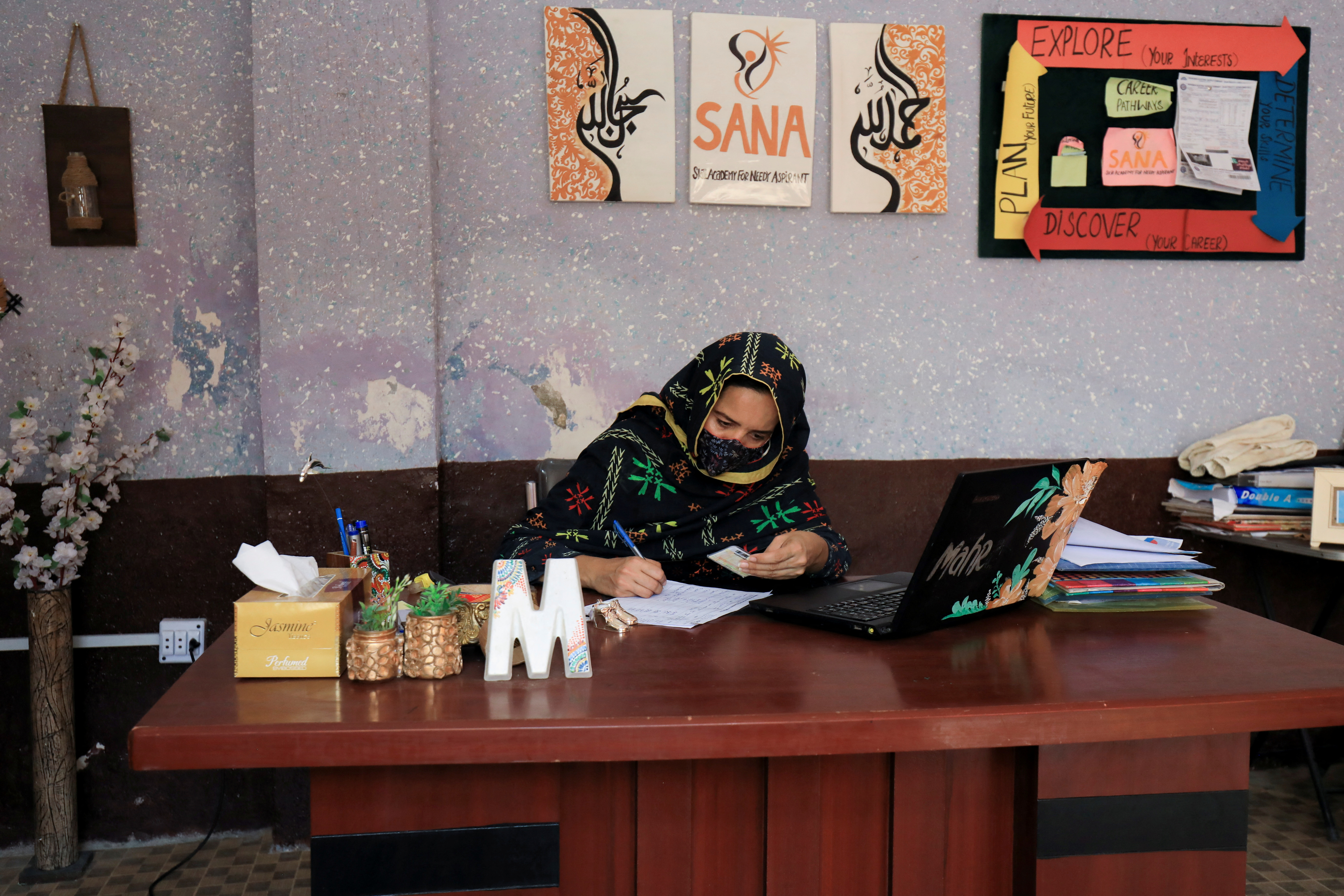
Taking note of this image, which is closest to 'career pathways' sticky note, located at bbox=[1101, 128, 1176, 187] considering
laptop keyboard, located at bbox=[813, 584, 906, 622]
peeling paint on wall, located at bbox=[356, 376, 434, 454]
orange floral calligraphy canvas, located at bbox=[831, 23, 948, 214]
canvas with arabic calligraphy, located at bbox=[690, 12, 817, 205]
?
orange floral calligraphy canvas, located at bbox=[831, 23, 948, 214]

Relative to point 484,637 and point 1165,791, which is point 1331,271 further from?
point 484,637

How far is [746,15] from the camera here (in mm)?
2439

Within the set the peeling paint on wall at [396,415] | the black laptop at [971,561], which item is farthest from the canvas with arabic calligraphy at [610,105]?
the black laptop at [971,561]

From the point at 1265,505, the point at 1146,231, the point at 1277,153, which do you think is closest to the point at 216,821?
the point at 1265,505

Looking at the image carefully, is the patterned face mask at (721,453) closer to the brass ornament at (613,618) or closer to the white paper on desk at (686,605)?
the white paper on desk at (686,605)

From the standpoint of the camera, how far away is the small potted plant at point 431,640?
1.08 metres

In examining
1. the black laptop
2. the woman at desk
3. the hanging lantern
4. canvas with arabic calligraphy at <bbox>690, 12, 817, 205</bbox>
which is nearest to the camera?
the black laptop

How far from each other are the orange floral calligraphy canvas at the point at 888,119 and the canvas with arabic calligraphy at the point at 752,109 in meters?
0.08

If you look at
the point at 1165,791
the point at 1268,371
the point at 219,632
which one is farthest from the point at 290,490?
the point at 1268,371

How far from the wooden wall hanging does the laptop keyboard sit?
6.71ft

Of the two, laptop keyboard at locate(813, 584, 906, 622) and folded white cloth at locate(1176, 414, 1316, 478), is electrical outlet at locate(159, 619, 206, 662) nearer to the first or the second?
laptop keyboard at locate(813, 584, 906, 622)

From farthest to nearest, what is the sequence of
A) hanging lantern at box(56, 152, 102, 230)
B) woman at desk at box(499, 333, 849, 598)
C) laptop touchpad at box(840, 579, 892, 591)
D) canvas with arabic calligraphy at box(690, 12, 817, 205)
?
canvas with arabic calligraphy at box(690, 12, 817, 205), hanging lantern at box(56, 152, 102, 230), woman at desk at box(499, 333, 849, 598), laptop touchpad at box(840, 579, 892, 591)

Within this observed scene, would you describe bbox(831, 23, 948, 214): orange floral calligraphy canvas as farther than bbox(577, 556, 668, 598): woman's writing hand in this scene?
Yes

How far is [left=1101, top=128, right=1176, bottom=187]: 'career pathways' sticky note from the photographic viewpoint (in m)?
2.59
